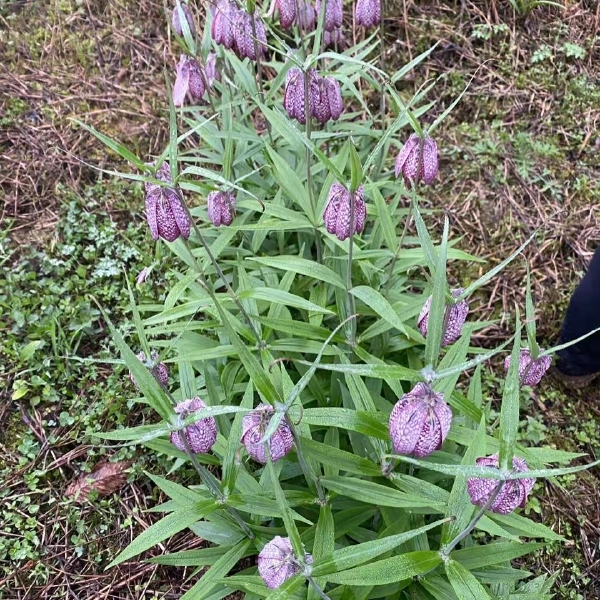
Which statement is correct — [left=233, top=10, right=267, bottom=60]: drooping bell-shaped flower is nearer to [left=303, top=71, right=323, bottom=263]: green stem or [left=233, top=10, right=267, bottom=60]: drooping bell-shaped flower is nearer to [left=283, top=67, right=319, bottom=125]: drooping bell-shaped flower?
[left=283, top=67, right=319, bottom=125]: drooping bell-shaped flower

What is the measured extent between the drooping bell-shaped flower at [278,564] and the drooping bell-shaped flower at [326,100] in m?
1.10

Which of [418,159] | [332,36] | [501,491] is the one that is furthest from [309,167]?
[501,491]

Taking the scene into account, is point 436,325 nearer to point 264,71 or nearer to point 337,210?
point 337,210

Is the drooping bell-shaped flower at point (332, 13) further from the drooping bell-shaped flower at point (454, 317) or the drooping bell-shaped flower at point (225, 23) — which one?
the drooping bell-shaped flower at point (454, 317)

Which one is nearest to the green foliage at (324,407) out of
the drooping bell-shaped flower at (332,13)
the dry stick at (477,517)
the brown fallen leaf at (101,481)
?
the dry stick at (477,517)

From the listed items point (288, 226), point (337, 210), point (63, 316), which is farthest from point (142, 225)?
point (337, 210)

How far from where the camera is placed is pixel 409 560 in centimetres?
103

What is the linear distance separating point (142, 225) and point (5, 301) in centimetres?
63

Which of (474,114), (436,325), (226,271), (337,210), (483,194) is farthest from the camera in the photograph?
(474,114)

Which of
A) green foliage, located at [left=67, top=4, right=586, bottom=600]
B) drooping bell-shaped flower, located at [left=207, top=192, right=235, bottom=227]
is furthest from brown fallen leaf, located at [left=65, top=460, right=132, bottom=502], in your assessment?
drooping bell-shaped flower, located at [left=207, top=192, right=235, bottom=227]

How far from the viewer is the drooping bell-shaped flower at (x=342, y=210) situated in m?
1.27

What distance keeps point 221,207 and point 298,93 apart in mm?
370

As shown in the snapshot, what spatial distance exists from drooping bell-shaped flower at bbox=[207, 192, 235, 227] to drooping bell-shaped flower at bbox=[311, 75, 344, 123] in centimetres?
34

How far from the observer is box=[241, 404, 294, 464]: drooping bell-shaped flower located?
1.03 metres
